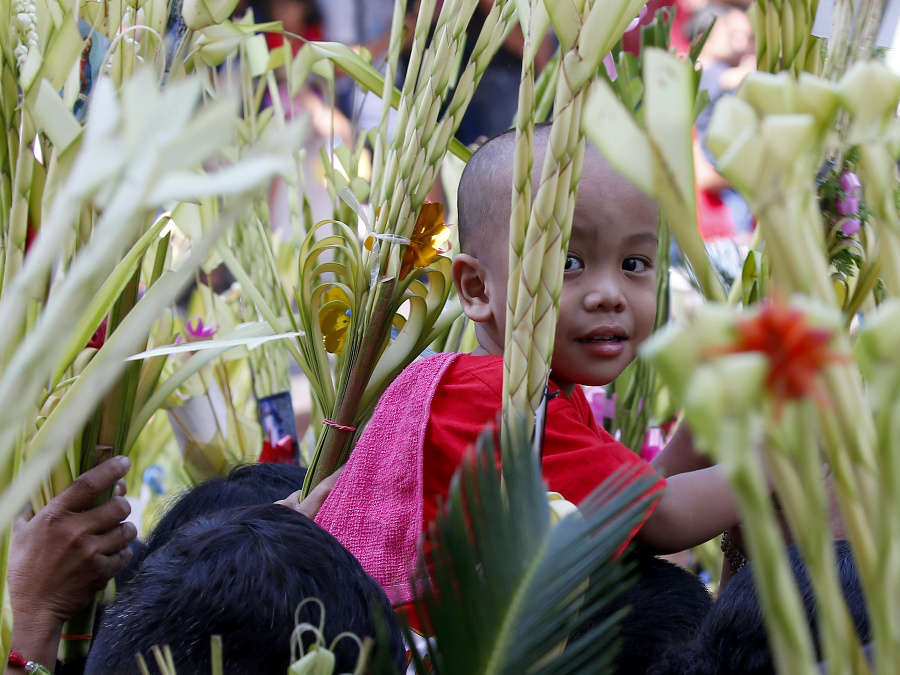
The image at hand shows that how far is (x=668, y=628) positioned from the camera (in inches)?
17.1

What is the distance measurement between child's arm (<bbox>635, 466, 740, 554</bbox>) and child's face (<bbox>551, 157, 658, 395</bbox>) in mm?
90

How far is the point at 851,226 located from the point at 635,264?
0.48ft

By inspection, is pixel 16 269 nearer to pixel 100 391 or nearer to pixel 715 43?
pixel 100 391

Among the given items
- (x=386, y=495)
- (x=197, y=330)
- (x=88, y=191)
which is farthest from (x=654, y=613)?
(x=197, y=330)

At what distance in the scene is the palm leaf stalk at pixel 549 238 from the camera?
1.07 feet

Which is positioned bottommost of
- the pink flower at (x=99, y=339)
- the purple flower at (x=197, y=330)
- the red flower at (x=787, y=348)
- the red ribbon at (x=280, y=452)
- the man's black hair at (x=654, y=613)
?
the red ribbon at (x=280, y=452)

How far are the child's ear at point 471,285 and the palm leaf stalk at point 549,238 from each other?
25 cm

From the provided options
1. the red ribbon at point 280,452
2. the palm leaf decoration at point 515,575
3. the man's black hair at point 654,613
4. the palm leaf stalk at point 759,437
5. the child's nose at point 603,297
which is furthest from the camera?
the red ribbon at point 280,452

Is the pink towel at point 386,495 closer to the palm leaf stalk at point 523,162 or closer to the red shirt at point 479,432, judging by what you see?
the red shirt at point 479,432

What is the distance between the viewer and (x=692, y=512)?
18.6 inches

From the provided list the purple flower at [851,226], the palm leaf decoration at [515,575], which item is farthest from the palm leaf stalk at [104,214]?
the purple flower at [851,226]

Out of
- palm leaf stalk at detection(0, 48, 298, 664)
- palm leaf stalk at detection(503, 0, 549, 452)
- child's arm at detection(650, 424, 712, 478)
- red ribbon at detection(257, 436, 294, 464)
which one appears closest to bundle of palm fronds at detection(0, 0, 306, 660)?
palm leaf stalk at detection(0, 48, 298, 664)

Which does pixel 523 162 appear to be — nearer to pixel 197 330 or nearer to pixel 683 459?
pixel 683 459

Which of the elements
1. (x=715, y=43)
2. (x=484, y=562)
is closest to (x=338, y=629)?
(x=484, y=562)
